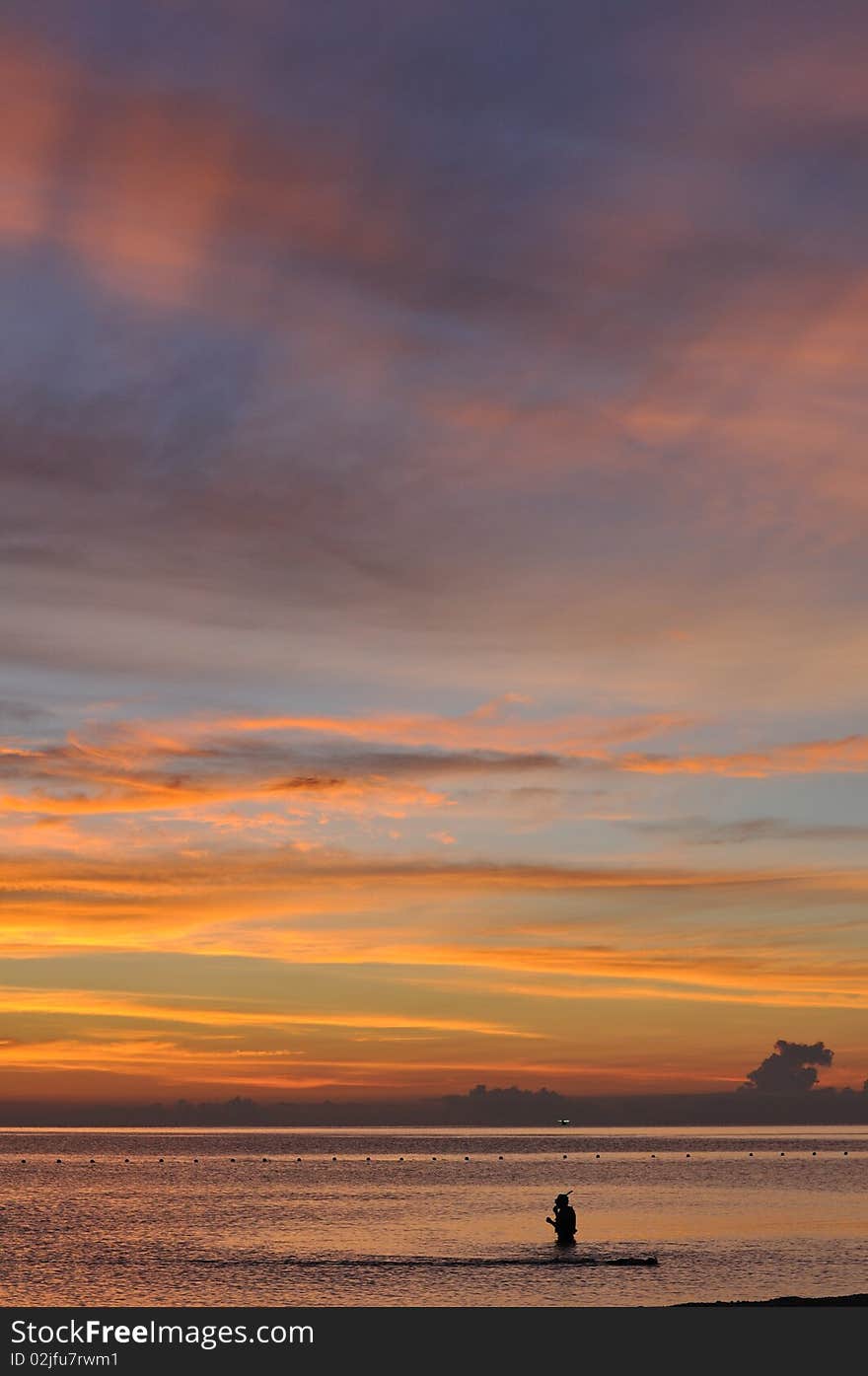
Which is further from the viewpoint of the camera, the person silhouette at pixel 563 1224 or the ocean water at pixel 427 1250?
the person silhouette at pixel 563 1224

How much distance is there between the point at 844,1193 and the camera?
179 m

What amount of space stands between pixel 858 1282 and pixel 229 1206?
89.9 m

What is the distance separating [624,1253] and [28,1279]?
1572 inches

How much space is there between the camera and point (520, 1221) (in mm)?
129750

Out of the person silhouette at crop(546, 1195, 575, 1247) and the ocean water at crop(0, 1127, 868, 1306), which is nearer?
the ocean water at crop(0, 1127, 868, 1306)
